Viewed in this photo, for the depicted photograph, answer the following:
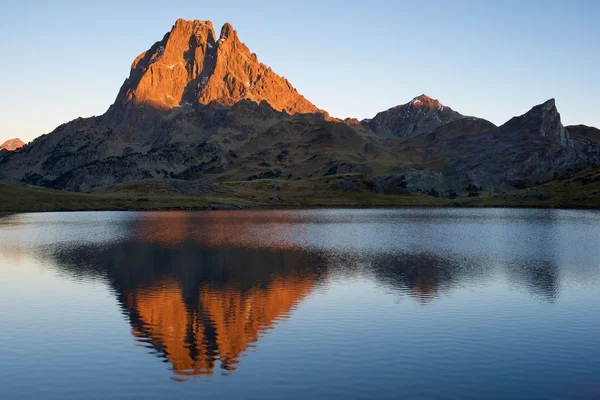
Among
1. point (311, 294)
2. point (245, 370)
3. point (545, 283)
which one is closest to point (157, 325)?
point (245, 370)

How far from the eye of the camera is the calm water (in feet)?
108

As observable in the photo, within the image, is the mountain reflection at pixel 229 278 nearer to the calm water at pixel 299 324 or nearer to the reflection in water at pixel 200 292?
the reflection in water at pixel 200 292

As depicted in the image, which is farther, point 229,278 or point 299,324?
point 229,278

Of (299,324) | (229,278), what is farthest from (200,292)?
(299,324)

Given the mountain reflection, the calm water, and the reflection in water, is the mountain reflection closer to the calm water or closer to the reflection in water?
the reflection in water

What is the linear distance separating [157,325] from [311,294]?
19266 millimetres

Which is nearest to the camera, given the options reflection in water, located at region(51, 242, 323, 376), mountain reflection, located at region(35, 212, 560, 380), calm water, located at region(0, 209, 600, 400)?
calm water, located at region(0, 209, 600, 400)

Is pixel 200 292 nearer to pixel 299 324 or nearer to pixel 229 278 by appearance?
pixel 229 278

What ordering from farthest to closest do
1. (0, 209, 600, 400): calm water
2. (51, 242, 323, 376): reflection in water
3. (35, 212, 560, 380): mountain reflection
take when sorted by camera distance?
1. (35, 212, 560, 380): mountain reflection
2. (51, 242, 323, 376): reflection in water
3. (0, 209, 600, 400): calm water

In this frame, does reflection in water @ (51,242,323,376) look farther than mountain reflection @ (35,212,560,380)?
No

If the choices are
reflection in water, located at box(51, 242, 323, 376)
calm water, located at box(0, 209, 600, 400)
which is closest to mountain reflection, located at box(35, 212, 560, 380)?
reflection in water, located at box(51, 242, 323, 376)

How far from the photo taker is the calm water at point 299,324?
108 feet

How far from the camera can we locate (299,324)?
156 ft

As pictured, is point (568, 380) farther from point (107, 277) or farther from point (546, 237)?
point (546, 237)
